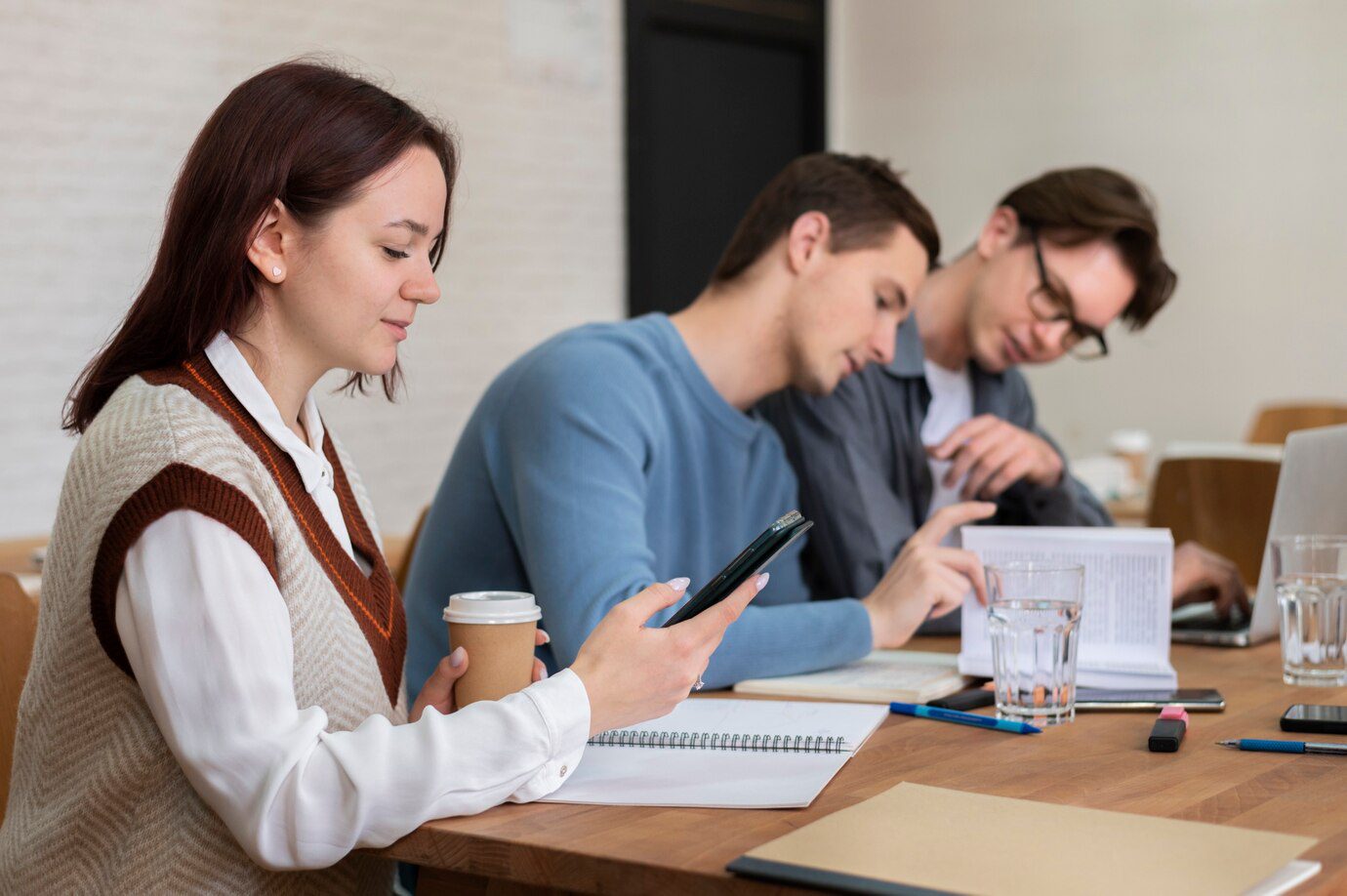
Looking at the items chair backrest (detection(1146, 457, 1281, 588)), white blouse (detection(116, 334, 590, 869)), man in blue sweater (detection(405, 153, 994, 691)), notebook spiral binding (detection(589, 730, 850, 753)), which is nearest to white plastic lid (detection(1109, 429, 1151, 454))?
chair backrest (detection(1146, 457, 1281, 588))

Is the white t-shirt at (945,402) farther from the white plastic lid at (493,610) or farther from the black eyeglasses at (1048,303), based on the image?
the white plastic lid at (493,610)

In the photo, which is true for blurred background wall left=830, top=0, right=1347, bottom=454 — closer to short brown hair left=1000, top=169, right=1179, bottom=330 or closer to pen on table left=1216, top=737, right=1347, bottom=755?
short brown hair left=1000, top=169, right=1179, bottom=330

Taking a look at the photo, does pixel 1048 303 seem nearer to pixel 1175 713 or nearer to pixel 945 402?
pixel 945 402

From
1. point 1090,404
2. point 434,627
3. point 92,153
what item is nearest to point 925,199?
point 1090,404

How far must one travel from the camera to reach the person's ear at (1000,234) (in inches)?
93.7

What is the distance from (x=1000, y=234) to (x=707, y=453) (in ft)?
2.59

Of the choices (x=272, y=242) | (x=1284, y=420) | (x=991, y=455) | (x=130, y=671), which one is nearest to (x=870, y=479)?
(x=991, y=455)

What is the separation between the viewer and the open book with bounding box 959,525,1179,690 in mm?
1629

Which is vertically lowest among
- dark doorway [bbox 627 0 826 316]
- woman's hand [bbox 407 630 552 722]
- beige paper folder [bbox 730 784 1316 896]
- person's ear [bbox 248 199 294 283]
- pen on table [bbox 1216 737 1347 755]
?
pen on table [bbox 1216 737 1347 755]

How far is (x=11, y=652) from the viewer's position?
1.40m

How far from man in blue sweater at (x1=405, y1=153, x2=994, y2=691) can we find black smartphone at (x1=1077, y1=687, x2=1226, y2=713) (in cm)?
21

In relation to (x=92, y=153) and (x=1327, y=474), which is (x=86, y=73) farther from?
(x=1327, y=474)

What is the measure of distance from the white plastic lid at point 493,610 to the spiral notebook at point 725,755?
135mm

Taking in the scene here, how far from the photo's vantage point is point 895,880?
34.9 inches
